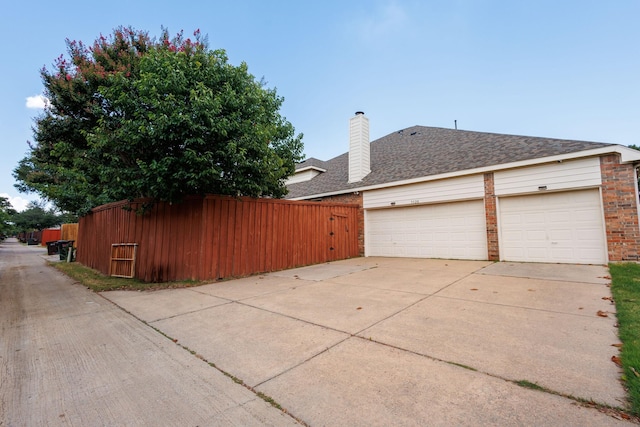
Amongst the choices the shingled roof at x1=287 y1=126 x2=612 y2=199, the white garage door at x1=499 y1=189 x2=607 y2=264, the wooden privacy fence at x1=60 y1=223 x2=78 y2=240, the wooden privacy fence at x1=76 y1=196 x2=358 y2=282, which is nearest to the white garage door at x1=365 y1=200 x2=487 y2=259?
the white garage door at x1=499 y1=189 x2=607 y2=264

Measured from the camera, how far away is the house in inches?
259

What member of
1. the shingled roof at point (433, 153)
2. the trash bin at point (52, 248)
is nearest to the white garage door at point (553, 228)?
the shingled roof at point (433, 153)

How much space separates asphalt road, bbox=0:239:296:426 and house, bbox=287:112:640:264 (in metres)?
8.57

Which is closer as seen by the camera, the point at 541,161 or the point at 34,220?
the point at 541,161

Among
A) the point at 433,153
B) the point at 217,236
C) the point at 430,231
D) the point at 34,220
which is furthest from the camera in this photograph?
the point at 34,220

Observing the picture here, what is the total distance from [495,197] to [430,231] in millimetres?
2299

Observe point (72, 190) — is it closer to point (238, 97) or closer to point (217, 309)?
point (238, 97)

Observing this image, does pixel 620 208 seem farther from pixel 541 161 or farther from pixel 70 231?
pixel 70 231

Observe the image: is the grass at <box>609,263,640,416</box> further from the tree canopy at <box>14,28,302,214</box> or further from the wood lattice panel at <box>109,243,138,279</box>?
the wood lattice panel at <box>109,243,138,279</box>

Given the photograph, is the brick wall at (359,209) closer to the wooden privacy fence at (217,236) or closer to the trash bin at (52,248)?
the wooden privacy fence at (217,236)

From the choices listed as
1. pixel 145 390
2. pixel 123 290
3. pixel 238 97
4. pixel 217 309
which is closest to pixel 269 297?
pixel 217 309

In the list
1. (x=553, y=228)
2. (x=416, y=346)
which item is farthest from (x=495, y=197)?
(x=416, y=346)

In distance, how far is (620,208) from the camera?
253 inches

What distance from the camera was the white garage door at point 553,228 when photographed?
270 inches
